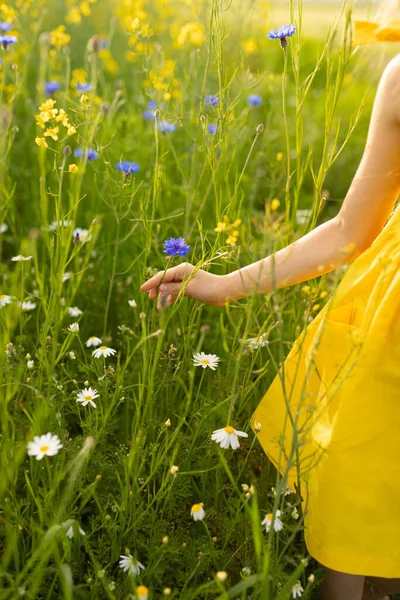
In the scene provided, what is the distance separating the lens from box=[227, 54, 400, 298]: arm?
3.49ft

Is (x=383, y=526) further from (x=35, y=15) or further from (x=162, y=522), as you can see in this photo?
(x=35, y=15)

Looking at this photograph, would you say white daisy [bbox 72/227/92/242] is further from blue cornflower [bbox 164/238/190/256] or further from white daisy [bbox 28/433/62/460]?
white daisy [bbox 28/433/62/460]

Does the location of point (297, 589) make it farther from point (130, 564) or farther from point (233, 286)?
point (233, 286)

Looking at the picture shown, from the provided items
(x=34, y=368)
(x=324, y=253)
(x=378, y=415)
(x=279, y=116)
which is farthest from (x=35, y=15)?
(x=378, y=415)

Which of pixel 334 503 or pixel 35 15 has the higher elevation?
pixel 35 15

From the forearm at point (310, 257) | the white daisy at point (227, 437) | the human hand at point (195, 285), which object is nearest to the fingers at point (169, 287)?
the human hand at point (195, 285)

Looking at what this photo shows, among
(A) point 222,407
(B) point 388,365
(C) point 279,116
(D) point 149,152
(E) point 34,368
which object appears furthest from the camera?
(C) point 279,116

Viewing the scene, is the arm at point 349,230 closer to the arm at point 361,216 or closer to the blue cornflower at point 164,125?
the arm at point 361,216

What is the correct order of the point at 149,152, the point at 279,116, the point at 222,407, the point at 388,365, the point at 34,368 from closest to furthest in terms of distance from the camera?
the point at 388,365
the point at 222,407
the point at 34,368
the point at 149,152
the point at 279,116

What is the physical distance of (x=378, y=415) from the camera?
1034mm

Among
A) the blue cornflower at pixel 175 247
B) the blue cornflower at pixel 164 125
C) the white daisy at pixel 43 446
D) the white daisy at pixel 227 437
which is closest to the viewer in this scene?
the white daisy at pixel 43 446

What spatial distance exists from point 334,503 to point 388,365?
0.22 metres

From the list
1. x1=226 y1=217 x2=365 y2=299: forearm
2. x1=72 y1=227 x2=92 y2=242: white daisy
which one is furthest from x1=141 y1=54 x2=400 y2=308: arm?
x1=72 y1=227 x2=92 y2=242: white daisy

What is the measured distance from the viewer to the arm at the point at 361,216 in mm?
1064
